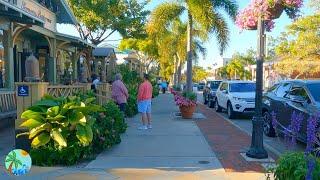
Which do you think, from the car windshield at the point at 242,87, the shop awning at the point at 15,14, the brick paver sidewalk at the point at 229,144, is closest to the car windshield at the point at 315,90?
the brick paver sidewalk at the point at 229,144

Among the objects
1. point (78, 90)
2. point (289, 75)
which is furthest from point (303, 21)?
point (78, 90)

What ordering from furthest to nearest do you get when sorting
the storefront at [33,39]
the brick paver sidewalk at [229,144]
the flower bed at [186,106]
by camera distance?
the flower bed at [186,106], the storefront at [33,39], the brick paver sidewalk at [229,144]

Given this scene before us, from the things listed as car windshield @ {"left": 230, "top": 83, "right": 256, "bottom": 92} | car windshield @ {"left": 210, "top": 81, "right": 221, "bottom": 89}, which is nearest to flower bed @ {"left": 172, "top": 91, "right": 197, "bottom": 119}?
car windshield @ {"left": 230, "top": 83, "right": 256, "bottom": 92}

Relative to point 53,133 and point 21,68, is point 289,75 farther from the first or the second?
point 53,133

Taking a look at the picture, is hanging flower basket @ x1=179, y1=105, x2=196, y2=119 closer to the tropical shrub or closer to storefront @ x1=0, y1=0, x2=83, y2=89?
storefront @ x1=0, y1=0, x2=83, y2=89

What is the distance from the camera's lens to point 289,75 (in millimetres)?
36719

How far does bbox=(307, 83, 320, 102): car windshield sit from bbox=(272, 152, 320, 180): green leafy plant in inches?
200

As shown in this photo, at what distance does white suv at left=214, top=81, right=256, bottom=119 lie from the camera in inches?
695

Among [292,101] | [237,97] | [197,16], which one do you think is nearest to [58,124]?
[292,101]

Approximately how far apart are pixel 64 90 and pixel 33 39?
9677 mm

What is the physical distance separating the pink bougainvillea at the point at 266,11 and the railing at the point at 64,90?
4364mm

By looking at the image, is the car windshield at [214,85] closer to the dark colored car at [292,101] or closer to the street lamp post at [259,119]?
the dark colored car at [292,101]

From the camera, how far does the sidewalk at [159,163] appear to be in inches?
285

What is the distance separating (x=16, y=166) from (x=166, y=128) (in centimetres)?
878
